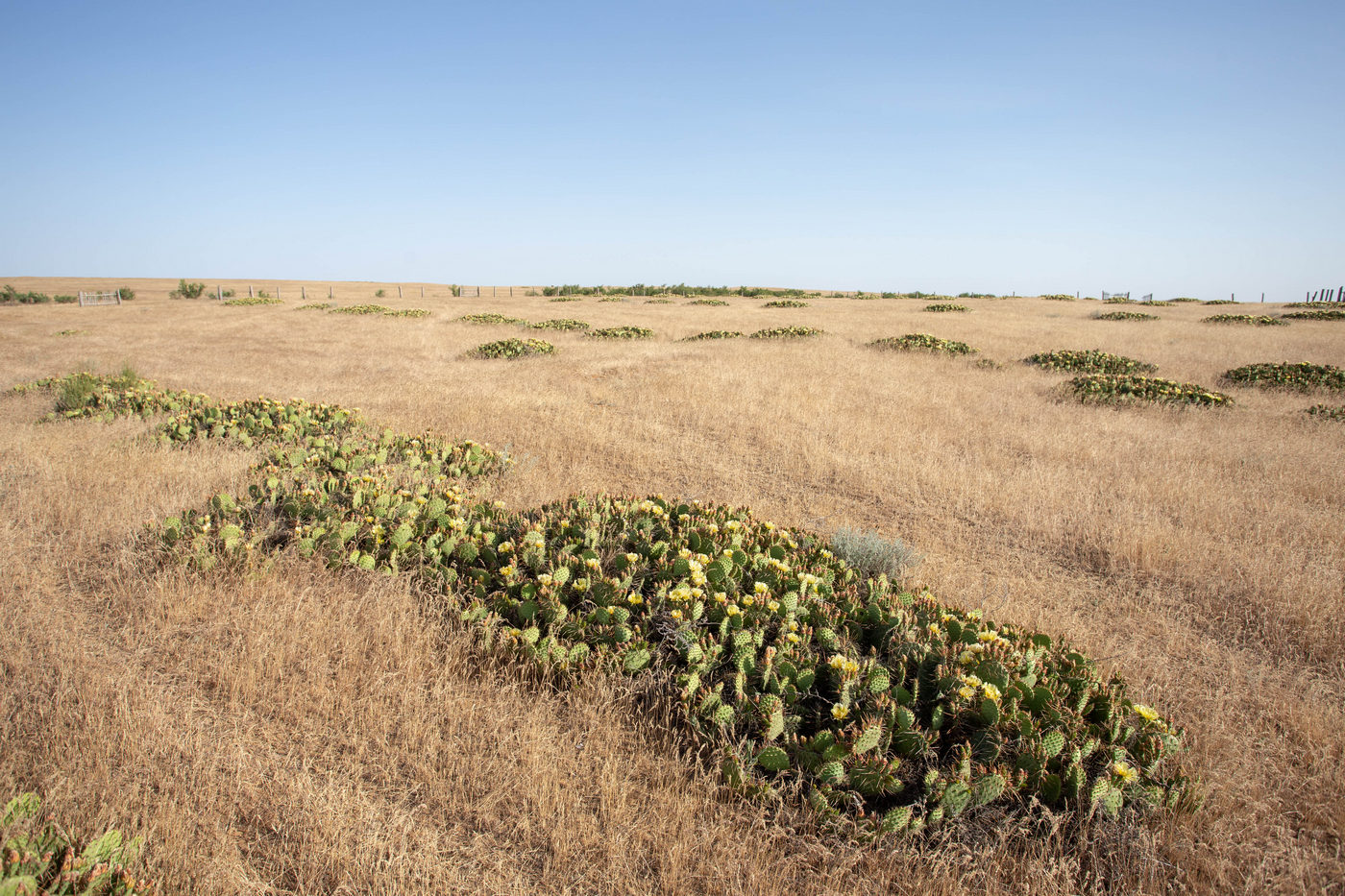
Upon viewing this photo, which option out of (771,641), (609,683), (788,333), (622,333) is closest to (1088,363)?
(788,333)

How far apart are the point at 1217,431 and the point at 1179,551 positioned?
555 centimetres

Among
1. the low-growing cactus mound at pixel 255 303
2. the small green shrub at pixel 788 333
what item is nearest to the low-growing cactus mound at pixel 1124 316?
the small green shrub at pixel 788 333

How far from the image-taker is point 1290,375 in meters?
13.5

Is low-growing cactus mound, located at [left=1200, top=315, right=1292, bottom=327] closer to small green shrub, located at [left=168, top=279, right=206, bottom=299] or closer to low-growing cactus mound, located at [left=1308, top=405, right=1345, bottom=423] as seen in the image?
low-growing cactus mound, located at [left=1308, top=405, right=1345, bottom=423]

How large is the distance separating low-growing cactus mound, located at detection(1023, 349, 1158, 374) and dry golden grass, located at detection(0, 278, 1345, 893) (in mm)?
5428

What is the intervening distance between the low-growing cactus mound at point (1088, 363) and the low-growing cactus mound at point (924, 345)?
184 cm

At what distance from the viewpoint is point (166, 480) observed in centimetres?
602

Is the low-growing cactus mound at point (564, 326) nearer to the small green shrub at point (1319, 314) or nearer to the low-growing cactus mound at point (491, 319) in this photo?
the low-growing cactus mound at point (491, 319)

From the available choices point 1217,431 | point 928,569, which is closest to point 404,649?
point 928,569

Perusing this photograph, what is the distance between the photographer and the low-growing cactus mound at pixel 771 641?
2820 mm

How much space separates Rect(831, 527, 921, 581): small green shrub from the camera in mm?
4977

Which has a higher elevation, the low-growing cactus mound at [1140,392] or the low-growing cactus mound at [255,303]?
the low-growing cactus mound at [255,303]

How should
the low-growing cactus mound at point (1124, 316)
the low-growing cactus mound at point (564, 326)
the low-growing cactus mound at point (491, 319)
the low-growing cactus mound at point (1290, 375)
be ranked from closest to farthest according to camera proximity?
the low-growing cactus mound at point (1290, 375) → the low-growing cactus mound at point (564, 326) → the low-growing cactus mound at point (491, 319) → the low-growing cactus mound at point (1124, 316)

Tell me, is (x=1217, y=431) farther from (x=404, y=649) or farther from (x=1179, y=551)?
(x=404, y=649)
